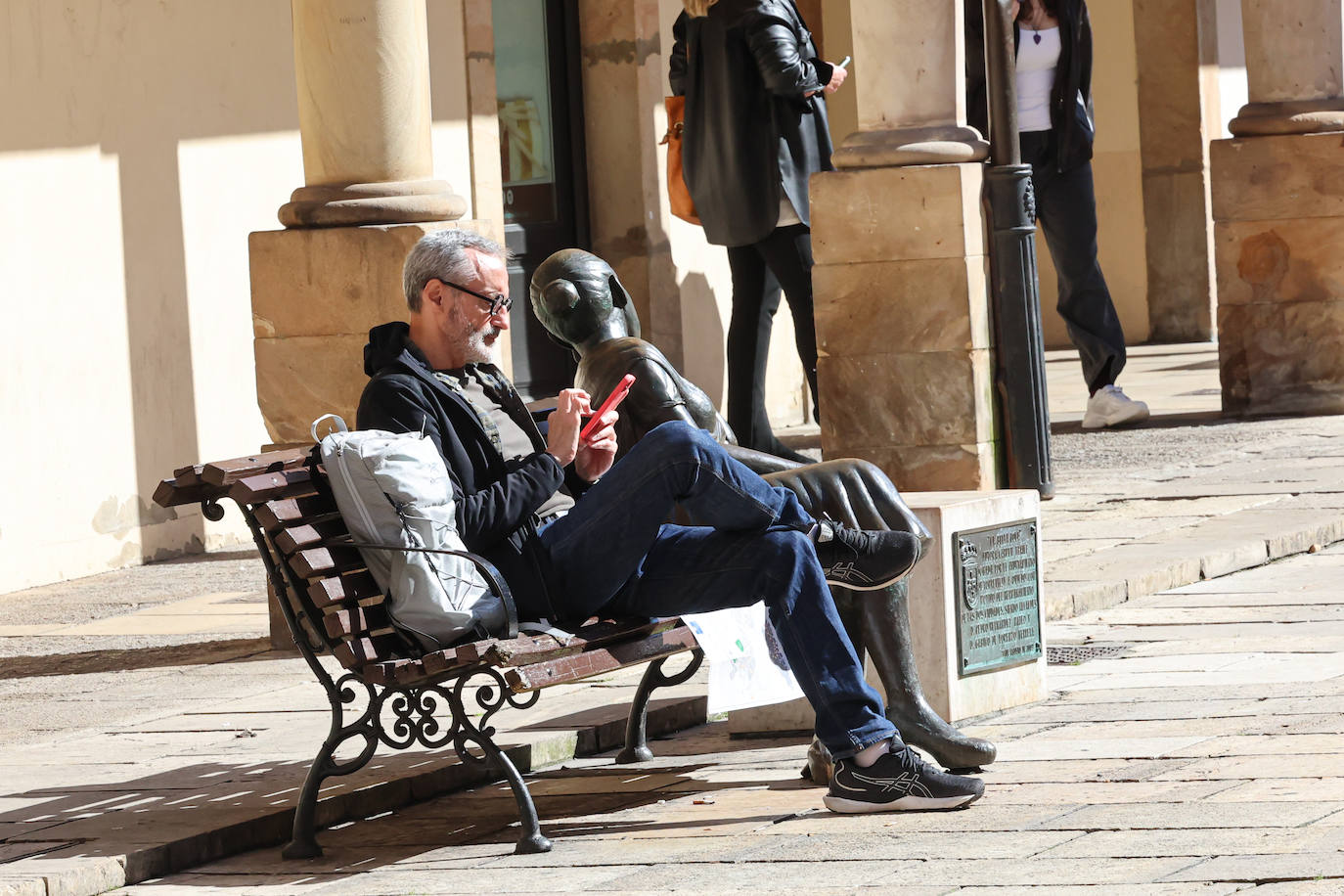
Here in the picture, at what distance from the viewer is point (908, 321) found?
9.21m

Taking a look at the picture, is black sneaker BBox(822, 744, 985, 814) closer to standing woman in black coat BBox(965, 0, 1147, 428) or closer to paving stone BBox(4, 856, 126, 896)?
paving stone BBox(4, 856, 126, 896)

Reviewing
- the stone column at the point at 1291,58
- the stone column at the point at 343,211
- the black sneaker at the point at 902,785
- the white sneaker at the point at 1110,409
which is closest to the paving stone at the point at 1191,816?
the black sneaker at the point at 902,785

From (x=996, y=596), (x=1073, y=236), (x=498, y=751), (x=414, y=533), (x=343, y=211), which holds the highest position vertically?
(x=343, y=211)

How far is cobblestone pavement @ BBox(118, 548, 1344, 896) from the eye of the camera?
4508 mm

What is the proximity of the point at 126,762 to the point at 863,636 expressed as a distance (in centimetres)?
179

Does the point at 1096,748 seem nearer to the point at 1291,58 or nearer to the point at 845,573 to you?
the point at 845,573

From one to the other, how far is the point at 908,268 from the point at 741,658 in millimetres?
3872

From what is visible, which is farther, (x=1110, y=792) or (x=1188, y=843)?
(x=1110, y=792)

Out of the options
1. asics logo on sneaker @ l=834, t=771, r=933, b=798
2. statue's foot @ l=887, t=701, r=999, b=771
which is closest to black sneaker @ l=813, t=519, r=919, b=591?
statue's foot @ l=887, t=701, r=999, b=771

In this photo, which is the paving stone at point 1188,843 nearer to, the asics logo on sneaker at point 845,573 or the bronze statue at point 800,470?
the bronze statue at point 800,470

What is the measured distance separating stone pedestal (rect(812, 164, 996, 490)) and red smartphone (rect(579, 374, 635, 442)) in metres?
3.57

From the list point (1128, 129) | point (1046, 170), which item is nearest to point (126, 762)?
point (1046, 170)

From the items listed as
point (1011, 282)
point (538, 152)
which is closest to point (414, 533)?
point (1011, 282)

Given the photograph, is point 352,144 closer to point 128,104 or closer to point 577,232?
point 128,104
